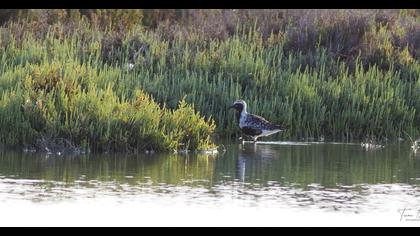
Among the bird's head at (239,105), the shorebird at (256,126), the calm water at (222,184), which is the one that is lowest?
the calm water at (222,184)

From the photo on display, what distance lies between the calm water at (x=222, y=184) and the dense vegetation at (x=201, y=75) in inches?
21.5

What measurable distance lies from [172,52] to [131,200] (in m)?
8.55

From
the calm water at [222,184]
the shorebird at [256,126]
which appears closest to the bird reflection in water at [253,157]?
the calm water at [222,184]

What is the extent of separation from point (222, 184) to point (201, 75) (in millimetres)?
5836

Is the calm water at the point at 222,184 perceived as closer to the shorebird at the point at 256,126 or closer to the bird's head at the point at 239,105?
the shorebird at the point at 256,126

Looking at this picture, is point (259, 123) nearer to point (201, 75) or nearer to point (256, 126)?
point (256, 126)

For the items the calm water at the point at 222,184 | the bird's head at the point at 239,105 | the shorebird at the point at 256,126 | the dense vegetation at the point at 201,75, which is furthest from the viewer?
the bird's head at the point at 239,105

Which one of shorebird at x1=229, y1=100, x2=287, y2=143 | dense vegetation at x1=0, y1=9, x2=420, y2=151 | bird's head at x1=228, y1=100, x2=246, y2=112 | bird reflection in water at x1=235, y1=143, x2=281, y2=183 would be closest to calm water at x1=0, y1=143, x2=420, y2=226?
bird reflection in water at x1=235, y1=143, x2=281, y2=183

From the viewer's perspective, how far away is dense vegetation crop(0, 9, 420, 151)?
1477 centimetres

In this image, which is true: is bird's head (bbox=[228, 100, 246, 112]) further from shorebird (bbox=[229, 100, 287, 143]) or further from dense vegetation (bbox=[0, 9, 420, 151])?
dense vegetation (bbox=[0, 9, 420, 151])

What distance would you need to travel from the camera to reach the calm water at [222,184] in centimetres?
1067

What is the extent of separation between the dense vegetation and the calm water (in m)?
0.55

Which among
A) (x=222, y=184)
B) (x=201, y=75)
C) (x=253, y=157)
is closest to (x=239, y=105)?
(x=201, y=75)
